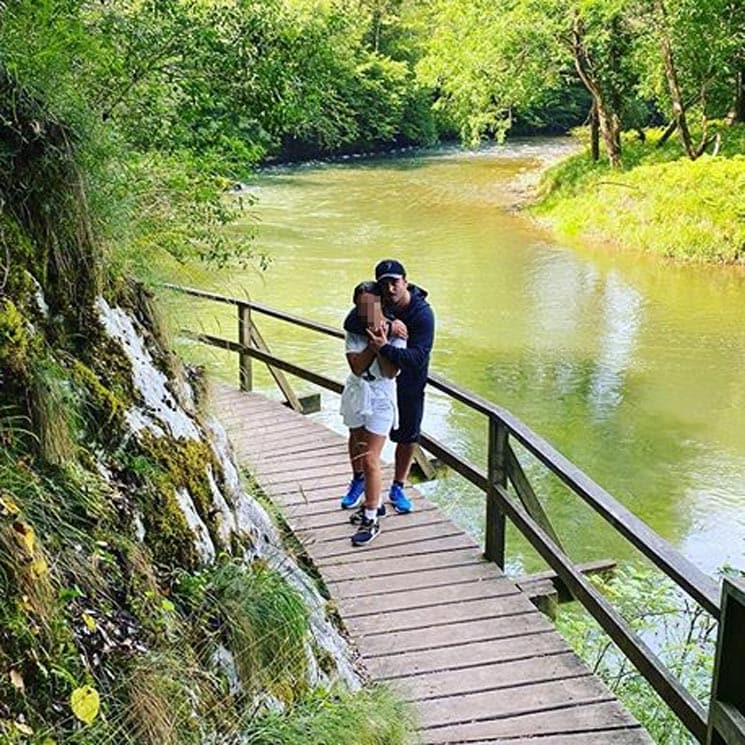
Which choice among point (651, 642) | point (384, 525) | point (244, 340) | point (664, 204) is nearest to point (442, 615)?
point (384, 525)

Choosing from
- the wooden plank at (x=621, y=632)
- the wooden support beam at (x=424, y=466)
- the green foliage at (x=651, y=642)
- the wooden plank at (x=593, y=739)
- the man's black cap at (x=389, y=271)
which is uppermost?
the man's black cap at (x=389, y=271)

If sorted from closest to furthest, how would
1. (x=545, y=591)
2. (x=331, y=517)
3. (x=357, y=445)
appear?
1. (x=545, y=591)
2. (x=357, y=445)
3. (x=331, y=517)

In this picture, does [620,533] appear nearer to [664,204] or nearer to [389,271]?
[389,271]

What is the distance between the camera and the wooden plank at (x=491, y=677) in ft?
10.9

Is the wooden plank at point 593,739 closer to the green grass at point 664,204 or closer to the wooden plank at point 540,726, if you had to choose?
the wooden plank at point 540,726

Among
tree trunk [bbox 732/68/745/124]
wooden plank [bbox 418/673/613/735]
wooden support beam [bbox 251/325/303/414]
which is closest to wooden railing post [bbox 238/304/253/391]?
wooden support beam [bbox 251/325/303/414]

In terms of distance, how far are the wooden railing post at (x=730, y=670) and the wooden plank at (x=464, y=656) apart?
137 cm

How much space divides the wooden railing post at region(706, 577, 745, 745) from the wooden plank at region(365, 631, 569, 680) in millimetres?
1373

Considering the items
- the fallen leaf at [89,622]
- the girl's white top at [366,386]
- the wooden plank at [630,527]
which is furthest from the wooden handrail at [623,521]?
the fallen leaf at [89,622]

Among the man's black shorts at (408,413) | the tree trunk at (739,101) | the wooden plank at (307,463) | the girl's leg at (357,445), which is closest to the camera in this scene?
the girl's leg at (357,445)

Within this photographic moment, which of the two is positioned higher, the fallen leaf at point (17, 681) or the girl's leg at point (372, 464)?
the fallen leaf at point (17, 681)

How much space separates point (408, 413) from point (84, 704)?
2.83m

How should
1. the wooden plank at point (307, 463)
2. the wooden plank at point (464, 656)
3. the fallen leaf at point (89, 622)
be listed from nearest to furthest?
the fallen leaf at point (89, 622)
the wooden plank at point (464, 656)
the wooden plank at point (307, 463)

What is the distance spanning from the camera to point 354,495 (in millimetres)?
4797
